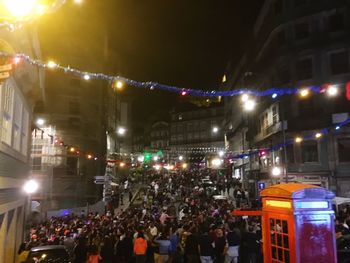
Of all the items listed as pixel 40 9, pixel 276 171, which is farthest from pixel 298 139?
pixel 40 9

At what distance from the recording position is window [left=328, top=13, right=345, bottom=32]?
32.2 m

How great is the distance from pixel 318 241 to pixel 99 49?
44.4 metres

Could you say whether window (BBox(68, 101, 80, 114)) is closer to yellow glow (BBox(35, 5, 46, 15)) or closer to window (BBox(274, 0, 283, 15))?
window (BBox(274, 0, 283, 15))

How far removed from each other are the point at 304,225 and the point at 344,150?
81.2 ft

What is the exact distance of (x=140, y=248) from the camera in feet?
44.0

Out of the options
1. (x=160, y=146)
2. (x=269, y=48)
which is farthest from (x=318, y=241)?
(x=160, y=146)

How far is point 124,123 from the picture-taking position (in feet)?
252

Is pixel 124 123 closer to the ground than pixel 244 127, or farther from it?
farther from it

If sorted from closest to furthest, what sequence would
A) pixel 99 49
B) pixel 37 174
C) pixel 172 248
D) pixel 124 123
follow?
1. pixel 172 248
2. pixel 37 174
3. pixel 99 49
4. pixel 124 123

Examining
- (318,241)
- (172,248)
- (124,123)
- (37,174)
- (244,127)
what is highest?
(124,123)

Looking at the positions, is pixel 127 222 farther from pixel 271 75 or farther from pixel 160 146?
pixel 160 146

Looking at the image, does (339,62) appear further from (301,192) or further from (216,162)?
(216,162)

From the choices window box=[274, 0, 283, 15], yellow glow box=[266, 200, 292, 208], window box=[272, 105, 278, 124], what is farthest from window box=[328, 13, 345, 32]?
yellow glow box=[266, 200, 292, 208]

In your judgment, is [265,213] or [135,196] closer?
[265,213]
